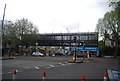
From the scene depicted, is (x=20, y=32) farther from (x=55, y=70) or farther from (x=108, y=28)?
(x=55, y=70)

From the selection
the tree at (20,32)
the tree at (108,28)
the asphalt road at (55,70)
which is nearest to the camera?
the asphalt road at (55,70)

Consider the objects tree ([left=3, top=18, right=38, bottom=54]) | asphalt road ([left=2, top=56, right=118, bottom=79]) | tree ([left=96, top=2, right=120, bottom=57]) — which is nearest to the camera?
asphalt road ([left=2, top=56, right=118, bottom=79])

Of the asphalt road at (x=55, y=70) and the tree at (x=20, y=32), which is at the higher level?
the tree at (x=20, y=32)

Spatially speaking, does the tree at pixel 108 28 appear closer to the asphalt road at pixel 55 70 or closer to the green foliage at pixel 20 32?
the green foliage at pixel 20 32

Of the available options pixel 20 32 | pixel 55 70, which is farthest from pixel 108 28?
pixel 55 70

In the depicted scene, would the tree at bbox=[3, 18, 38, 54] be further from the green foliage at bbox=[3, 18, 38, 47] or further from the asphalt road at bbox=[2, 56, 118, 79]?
the asphalt road at bbox=[2, 56, 118, 79]

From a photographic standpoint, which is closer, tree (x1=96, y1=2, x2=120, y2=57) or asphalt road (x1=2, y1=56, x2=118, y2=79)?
asphalt road (x1=2, y1=56, x2=118, y2=79)

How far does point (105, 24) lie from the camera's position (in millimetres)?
52156

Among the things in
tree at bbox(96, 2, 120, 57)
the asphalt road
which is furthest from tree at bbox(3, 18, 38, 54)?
the asphalt road

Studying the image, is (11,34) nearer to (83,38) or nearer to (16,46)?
(16,46)

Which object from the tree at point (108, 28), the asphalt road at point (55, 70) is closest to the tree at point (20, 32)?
the tree at point (108, 28)

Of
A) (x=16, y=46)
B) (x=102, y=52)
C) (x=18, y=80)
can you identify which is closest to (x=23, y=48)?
(x=16, y=46)

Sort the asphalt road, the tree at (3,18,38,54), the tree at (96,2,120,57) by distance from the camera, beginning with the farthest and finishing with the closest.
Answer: the tree at (3,18,38,54)
the tree at (96,2,120,57)
the asphalt road

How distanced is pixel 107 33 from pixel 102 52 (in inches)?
503
